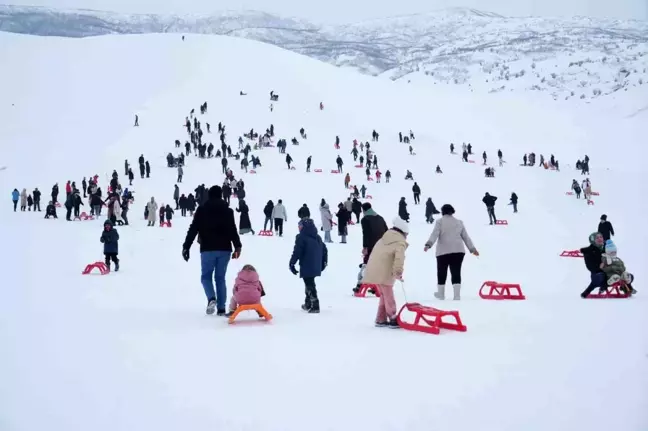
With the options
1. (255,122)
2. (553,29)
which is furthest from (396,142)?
(553,29)

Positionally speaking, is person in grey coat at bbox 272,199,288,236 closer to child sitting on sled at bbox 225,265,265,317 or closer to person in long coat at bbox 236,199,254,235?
person in long coat at bbox 236,199,254,235

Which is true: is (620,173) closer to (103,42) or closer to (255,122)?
(255,122)

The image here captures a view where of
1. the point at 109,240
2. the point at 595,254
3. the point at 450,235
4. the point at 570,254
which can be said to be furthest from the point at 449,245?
the point at 570,254

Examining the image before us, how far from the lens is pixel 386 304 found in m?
7.55

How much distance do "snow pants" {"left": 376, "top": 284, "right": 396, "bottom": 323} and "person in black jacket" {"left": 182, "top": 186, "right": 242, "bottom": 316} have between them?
6.27ft

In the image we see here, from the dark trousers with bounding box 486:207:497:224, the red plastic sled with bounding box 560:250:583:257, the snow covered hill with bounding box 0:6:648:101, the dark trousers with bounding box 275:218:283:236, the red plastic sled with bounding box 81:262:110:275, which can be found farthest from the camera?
the snow covered hill with bounding box 0:6:648:101

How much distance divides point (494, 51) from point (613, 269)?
4900 inches

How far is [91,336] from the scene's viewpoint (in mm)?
7051

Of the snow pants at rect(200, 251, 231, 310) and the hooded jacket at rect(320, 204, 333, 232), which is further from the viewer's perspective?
the hooded jacket at rect(320, 204, 333, 232)

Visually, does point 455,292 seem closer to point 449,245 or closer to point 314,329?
point 449,245

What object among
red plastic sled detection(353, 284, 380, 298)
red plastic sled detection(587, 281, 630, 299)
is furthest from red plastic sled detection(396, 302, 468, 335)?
red plastic sled detection(587, 281, 630, 299)

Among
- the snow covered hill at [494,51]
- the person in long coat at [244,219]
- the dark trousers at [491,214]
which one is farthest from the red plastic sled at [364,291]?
the snow covered hill at [494,51]

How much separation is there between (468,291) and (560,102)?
7453cm

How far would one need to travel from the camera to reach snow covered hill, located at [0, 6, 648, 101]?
91.4m
